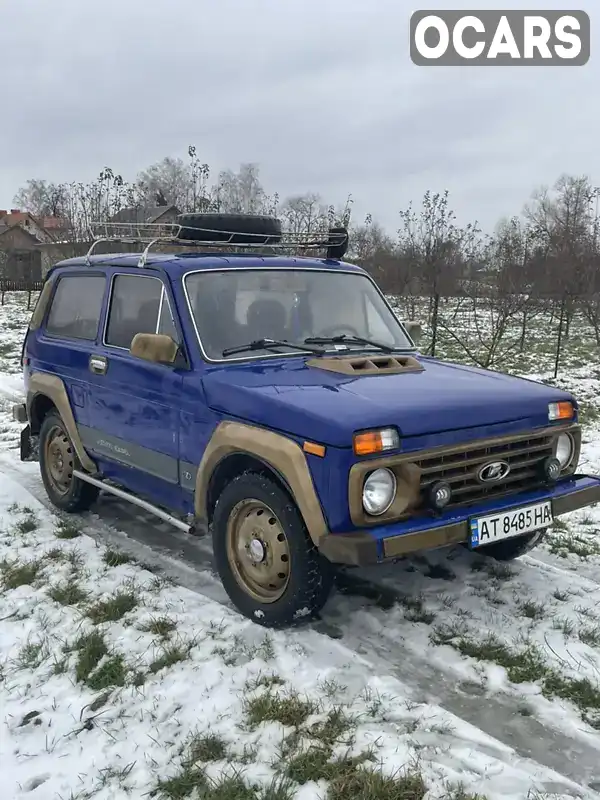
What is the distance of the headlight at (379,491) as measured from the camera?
11.0 feet

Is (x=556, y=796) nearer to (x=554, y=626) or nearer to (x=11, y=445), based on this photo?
(x=554, y=626)

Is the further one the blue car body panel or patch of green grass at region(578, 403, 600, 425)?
patch of green grass at region(578, 403, 600, 425)

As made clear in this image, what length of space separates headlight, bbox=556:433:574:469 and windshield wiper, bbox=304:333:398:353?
1271mm

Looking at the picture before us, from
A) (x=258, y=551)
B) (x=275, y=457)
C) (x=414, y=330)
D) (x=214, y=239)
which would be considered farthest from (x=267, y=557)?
(x=214, y=239)

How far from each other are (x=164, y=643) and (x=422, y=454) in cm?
171

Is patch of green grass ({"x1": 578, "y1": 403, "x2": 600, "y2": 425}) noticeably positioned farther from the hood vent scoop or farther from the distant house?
the distant house

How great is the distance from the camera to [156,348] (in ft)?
13.9

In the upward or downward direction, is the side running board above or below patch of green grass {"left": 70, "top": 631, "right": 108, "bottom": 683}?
above

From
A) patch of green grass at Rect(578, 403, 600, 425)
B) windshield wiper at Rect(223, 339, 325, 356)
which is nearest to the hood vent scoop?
windshield wiper at Rect(223, 339, 325, 356)

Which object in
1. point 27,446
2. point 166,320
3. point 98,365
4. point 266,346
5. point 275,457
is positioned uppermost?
point 166,320

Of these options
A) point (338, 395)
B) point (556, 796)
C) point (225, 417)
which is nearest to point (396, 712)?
point (556, 796)

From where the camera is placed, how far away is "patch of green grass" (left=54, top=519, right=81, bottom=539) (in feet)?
→ 17.5

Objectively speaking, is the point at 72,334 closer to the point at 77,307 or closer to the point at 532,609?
the point at 77,307

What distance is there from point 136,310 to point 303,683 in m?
2.82
